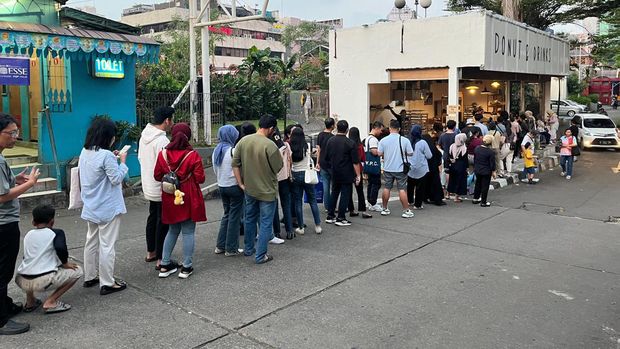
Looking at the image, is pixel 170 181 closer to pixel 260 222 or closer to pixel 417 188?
pixel 260 222

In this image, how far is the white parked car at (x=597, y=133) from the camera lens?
2089 cm

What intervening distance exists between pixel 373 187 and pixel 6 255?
6.15 m

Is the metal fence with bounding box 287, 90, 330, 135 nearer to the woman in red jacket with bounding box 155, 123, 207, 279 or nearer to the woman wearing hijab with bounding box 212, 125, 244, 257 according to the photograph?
the woman wearing hijab with bounding box 212, 125, 244, 257

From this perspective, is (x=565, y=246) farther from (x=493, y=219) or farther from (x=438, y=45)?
(x=438, y=45)

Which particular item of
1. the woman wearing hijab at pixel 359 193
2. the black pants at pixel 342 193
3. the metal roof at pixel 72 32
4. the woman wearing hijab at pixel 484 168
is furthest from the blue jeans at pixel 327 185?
the metal roof at pixel 72 32

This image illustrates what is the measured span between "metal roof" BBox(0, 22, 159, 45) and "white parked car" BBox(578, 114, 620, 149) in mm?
18074

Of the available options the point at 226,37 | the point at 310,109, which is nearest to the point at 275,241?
the point at 310,109

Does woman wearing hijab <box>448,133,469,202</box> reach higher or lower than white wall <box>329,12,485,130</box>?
lower

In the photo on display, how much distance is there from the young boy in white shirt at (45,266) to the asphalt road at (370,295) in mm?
162

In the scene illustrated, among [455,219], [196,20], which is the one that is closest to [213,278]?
[455,219]

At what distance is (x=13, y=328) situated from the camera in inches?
171

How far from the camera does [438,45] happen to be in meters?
14.3

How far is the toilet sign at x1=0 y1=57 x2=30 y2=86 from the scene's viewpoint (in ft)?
30.1

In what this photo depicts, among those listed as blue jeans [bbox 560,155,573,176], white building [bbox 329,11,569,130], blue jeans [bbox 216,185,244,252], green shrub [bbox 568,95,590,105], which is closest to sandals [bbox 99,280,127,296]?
blue jeans [bbox 216,185,244,252]
